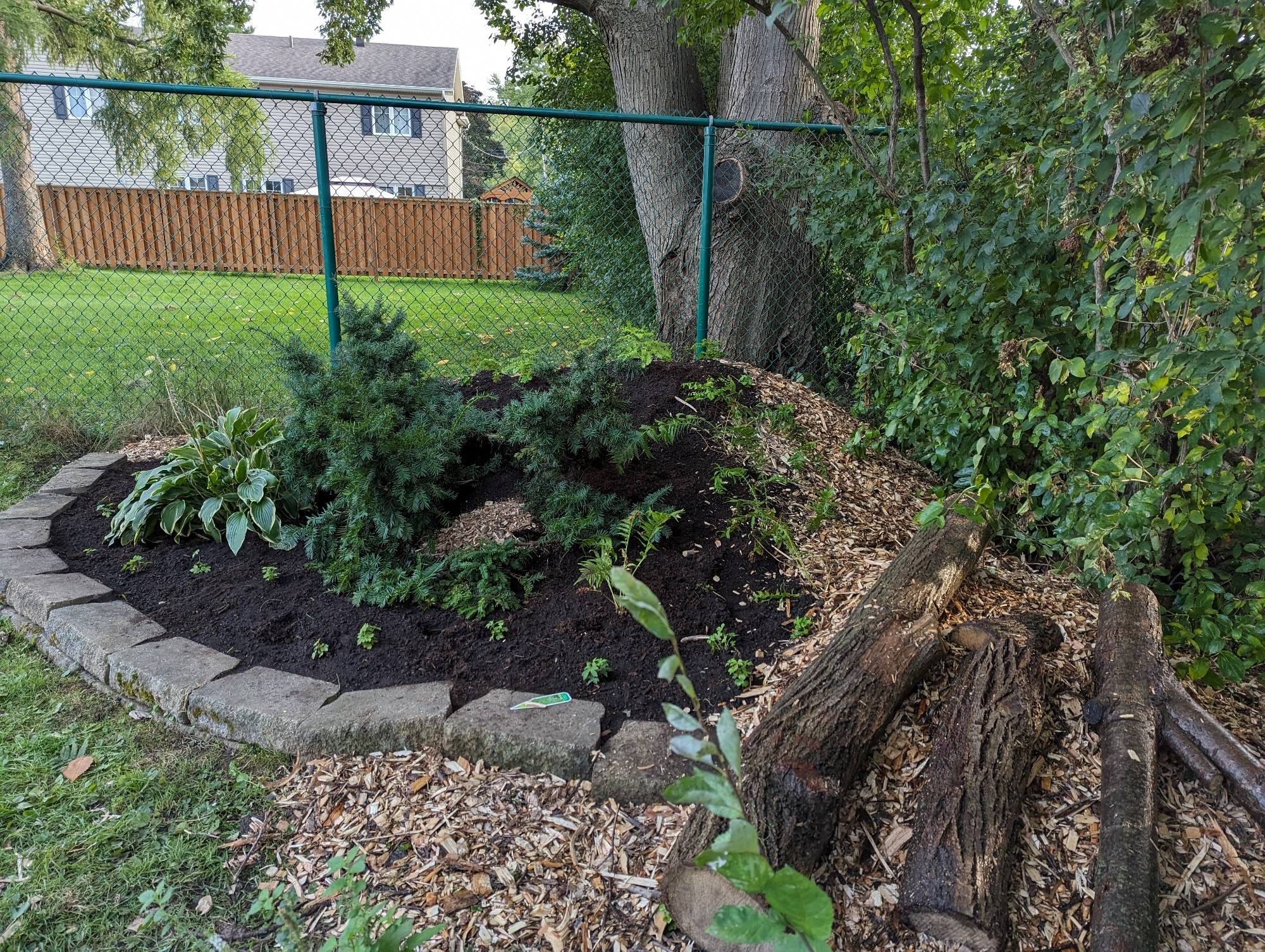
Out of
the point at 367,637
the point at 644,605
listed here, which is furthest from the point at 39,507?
the point at 644,605

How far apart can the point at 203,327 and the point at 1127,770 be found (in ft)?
28.2

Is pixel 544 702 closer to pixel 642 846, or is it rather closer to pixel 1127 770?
pixel 642 846

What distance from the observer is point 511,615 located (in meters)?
2.83

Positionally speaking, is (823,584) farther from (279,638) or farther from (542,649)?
(279,638)

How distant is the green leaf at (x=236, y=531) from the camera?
3.27 metres

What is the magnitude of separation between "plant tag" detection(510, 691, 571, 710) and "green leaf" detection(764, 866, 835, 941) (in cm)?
135

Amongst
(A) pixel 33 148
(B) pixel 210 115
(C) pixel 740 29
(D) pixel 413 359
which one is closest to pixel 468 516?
(D) pixel 413 359

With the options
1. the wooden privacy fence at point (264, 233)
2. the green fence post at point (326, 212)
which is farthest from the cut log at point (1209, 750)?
the wooden privacy fence at point (264, 233)

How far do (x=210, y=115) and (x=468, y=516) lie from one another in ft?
32.8

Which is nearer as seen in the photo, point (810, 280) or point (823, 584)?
point (823, 584)

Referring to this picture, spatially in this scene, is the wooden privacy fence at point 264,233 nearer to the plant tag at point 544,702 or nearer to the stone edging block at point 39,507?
the stone edging block at point 39,507

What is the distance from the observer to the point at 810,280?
16.8ft

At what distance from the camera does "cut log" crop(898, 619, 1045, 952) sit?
166 cm

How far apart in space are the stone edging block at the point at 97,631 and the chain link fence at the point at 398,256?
169 cm
